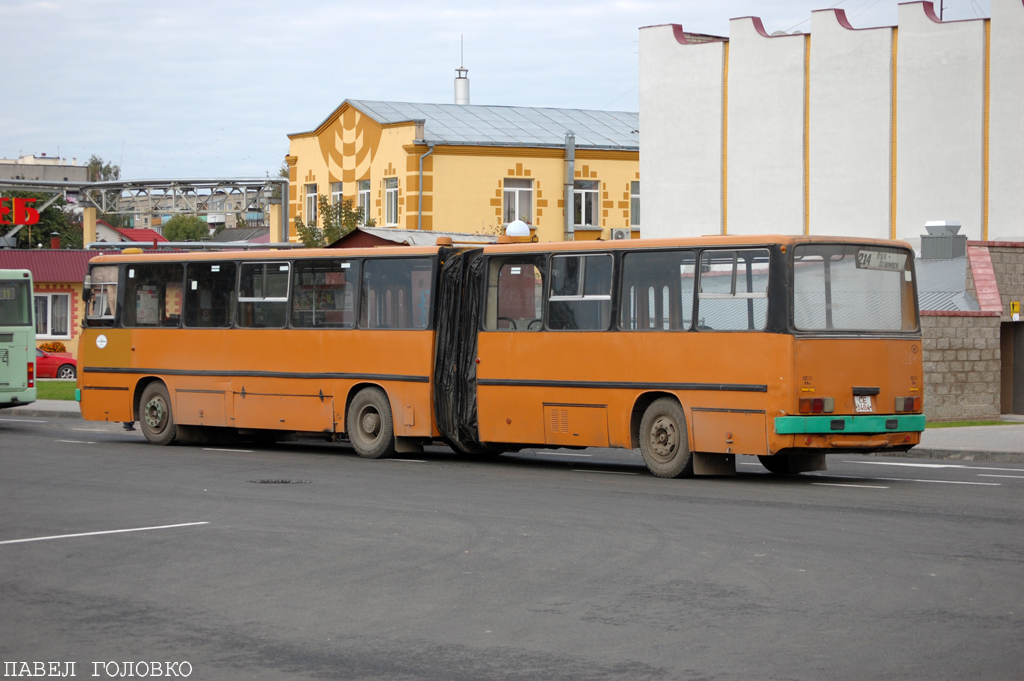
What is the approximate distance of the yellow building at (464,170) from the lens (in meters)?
45.2

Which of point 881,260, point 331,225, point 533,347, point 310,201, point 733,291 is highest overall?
point 310,201

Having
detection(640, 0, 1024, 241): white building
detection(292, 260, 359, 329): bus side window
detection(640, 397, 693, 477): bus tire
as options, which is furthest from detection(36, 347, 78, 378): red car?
detection(640, 397, 693, 477): bus tire

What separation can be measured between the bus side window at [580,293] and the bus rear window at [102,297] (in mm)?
8756

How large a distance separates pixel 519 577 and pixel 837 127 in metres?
26.4

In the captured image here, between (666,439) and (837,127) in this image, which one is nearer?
(666,439)

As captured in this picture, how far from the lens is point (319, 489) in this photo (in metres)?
14.5

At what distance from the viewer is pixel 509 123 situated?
1954 inches

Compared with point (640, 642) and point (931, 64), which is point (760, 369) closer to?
point (640, 642)

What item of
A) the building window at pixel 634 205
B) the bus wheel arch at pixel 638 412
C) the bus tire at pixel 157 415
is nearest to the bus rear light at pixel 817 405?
the bus wheel arch at pixel 638 412

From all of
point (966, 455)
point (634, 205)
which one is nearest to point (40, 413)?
point (966, 455)

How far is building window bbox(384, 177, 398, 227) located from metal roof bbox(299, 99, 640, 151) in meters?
1.98

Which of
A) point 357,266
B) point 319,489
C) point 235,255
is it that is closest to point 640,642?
point 319,489

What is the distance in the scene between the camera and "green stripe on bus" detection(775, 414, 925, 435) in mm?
14523

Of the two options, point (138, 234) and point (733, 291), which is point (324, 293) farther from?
point (138, 234)
